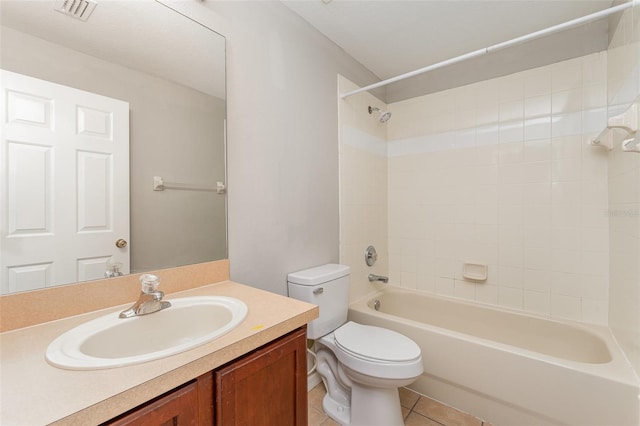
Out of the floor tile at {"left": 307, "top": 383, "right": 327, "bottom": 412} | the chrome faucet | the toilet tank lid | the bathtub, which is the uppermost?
the chrome faucet

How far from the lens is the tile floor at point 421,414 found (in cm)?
152

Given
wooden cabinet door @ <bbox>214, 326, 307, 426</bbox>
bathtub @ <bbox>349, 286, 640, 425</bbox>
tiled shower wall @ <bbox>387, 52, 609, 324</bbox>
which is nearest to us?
wooden cabinet door @ <bbox>214, 326, 307, 426</bbox>

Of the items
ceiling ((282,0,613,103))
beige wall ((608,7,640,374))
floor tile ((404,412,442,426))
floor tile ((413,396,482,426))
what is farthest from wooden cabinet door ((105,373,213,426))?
ceiling ((282,0,613,103))

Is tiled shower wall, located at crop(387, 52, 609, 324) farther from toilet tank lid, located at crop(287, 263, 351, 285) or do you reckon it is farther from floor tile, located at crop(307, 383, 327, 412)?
floor tile, located at crop(307, 383, 327, 412)

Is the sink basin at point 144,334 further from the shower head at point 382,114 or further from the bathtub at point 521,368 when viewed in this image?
the shower head at point 382,114

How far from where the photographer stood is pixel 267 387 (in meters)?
0.81

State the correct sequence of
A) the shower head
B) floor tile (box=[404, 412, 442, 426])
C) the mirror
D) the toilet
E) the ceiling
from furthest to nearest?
the shower head → the ceiling → floor tile (box=[404, 412, 442, 426]) → the toilet → the mirror

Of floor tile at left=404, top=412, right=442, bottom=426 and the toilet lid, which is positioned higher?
the toilet lid

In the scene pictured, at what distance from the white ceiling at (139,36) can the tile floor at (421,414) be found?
180 cm

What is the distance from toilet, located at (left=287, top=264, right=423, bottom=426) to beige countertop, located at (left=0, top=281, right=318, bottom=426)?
0.71 m

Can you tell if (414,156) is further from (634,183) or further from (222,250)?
(222,250)

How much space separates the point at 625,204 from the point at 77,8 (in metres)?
2.56

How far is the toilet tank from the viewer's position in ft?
5.11

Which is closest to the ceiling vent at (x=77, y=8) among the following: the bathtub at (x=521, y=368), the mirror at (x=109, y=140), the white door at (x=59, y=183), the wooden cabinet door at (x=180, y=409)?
the mirror at (x=109, y=140)
